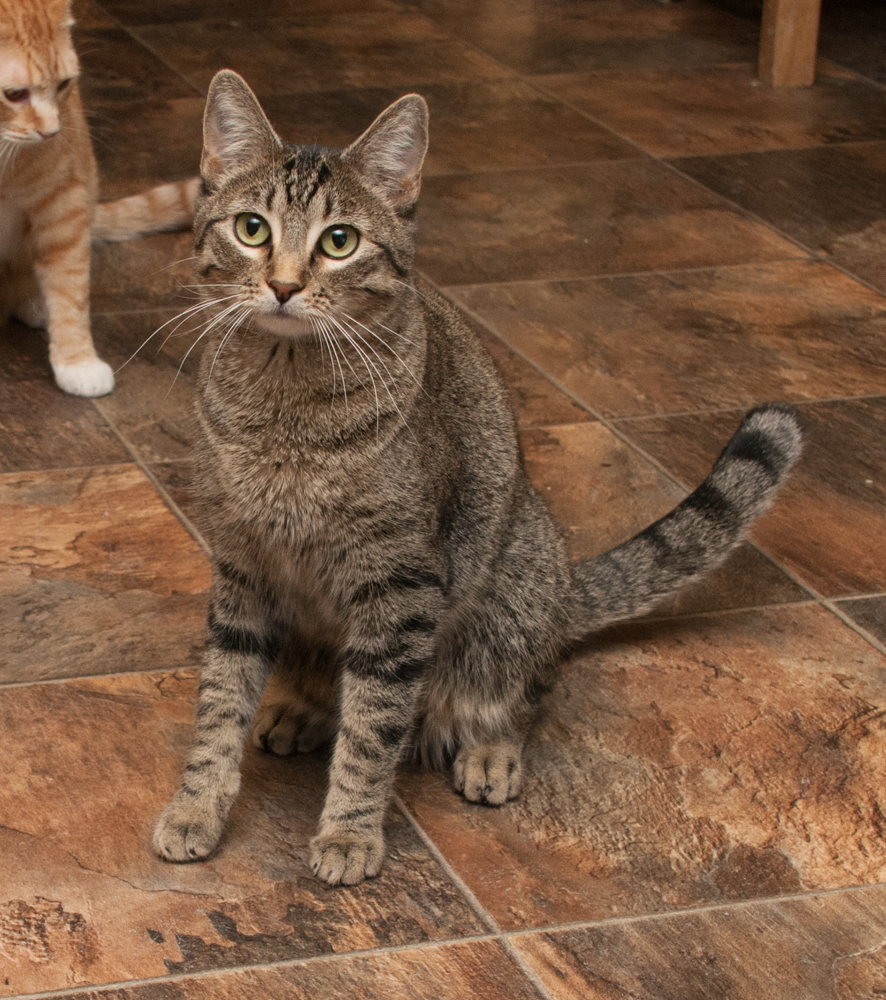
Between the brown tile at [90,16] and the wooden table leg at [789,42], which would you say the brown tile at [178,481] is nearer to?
the wooden table leg at [789,42]

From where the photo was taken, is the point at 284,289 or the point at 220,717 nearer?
the point at 284,289

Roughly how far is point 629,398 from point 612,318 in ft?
1.65

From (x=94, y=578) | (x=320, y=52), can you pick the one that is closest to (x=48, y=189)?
(x=94, y=578)

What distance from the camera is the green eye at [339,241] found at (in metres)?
2.01

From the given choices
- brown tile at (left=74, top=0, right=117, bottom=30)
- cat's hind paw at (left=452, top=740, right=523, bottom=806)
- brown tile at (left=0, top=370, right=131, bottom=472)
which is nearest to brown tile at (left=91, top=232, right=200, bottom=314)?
brown tile at (left=0, top=370, right=131, bottom=472)

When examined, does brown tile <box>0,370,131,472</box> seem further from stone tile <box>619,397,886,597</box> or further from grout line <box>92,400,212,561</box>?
stone tile <box>619,397,886,597</box>

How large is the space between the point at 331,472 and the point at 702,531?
32.6 inches

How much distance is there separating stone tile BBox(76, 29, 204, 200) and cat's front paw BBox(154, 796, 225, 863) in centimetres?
316

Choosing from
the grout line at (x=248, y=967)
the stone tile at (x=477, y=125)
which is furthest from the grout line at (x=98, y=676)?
the stone tile at (x=477, y=125)

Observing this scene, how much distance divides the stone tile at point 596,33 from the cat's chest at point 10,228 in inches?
129

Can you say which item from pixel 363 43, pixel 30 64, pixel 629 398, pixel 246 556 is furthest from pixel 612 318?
pixel 363 43

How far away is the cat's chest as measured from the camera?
3537 millimetres

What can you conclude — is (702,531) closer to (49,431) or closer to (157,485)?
(157,485)

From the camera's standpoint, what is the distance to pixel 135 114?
18.0ft
